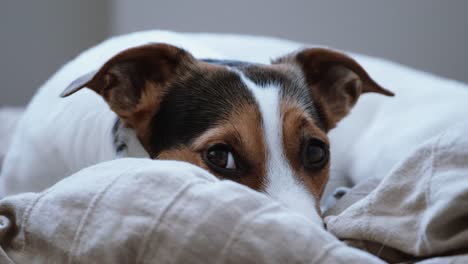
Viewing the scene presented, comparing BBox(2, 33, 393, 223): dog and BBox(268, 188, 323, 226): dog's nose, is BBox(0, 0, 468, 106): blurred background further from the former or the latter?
BBox(268, 188, 323, 226): dog's nose

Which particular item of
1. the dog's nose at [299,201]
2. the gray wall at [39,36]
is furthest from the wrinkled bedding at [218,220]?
the gray wall at [39,36]

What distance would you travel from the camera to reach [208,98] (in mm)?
1474

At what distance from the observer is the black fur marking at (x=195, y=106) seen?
4.68ft

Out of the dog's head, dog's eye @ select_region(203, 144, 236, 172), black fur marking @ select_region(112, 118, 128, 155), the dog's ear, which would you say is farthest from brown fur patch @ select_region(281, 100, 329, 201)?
black fur marking @ select_region(112, 118, 128, 155)

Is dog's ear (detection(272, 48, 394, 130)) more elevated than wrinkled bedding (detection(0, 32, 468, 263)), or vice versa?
wrinkled bedding (detection(0, 32, 468, 263))

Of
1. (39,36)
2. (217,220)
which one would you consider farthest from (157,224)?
(39,36)

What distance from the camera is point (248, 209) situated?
89cm

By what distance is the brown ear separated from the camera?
1541mm

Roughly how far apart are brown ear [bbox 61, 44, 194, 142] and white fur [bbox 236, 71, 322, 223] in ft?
0.81

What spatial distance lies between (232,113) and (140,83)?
300 millimetres

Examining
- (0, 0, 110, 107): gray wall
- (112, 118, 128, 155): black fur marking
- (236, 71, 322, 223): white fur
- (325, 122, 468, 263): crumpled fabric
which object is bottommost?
(0, 0, 110, 107): gray wall

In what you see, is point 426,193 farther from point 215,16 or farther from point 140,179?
point 215,16

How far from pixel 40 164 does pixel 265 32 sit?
1.92 metres

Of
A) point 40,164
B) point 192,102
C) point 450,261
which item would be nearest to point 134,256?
point 450,261
